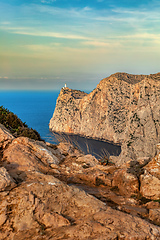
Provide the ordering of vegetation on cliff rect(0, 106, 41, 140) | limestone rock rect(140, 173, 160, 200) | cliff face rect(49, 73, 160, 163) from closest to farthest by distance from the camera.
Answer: limestone rock rect(140, 173, 160, 200), vegetation on cliff rect(0, 106, 41, 140), cliff face rect(49, 73, 160, 163)

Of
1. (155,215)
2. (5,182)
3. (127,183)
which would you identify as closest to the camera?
(5,182)

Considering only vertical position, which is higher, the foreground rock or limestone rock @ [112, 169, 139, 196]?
the foreground rock

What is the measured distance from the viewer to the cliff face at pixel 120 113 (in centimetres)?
6469

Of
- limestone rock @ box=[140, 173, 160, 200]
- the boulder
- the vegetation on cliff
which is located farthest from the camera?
the vegetation on cliff

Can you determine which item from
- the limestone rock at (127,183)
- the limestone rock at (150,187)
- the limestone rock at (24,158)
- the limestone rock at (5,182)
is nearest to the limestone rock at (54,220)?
the limestone rock at (5,182)

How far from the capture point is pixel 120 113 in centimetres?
10619

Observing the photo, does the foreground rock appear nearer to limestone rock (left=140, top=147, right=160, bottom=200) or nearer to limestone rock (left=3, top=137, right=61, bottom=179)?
limestone rock (left=3, top=137, right=61, bottom=179)

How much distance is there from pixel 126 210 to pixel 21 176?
12.1ft

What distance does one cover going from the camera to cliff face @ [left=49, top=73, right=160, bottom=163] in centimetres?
6469

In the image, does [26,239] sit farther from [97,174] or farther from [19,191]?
[97,174]

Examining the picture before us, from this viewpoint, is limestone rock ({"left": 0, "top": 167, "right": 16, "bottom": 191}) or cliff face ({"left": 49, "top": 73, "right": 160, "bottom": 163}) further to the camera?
cliff face ({"left": 49, "top": 73, "right": 160, "bottom": 163})

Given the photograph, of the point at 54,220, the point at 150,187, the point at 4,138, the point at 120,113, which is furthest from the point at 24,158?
the point at 120,113

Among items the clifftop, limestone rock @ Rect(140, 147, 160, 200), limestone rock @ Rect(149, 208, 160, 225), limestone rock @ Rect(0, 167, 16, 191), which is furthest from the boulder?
the clifftop

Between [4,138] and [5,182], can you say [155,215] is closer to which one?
[5,182]
